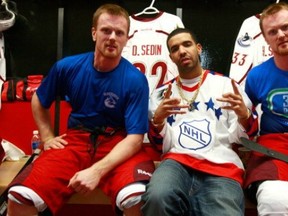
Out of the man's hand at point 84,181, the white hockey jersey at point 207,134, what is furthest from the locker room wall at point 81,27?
the man's hand at point 84,181

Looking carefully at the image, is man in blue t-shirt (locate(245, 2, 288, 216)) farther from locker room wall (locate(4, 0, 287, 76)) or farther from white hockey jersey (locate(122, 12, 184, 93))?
locker room wall (locate(4, 0, 287, 76))

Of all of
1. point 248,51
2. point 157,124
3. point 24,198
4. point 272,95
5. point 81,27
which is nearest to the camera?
point 24,198

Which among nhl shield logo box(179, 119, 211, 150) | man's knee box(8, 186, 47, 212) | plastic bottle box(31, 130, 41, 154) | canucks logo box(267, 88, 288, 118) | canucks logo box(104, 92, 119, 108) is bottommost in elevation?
plastic bottle box(31, 130, 41, 154)

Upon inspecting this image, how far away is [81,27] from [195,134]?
4.71ft

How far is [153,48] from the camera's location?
2.48m

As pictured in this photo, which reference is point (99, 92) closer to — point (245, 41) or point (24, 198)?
point (24, 198)

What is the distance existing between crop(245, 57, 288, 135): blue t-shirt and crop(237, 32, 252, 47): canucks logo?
621mm

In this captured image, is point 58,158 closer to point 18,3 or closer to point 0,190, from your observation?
point 0,190

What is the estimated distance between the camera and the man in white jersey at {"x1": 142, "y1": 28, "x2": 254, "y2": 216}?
4.74 ft

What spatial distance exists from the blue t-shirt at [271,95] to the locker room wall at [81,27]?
87 cm

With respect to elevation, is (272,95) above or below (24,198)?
above

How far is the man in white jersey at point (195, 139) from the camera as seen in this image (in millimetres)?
1444

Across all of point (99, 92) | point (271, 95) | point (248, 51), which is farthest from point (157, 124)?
point (248, 51)

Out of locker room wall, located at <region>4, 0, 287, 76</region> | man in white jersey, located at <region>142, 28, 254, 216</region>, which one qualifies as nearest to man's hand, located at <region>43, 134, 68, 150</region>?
man in white jersey, located at <region>142, 28, 254, 216</region>
